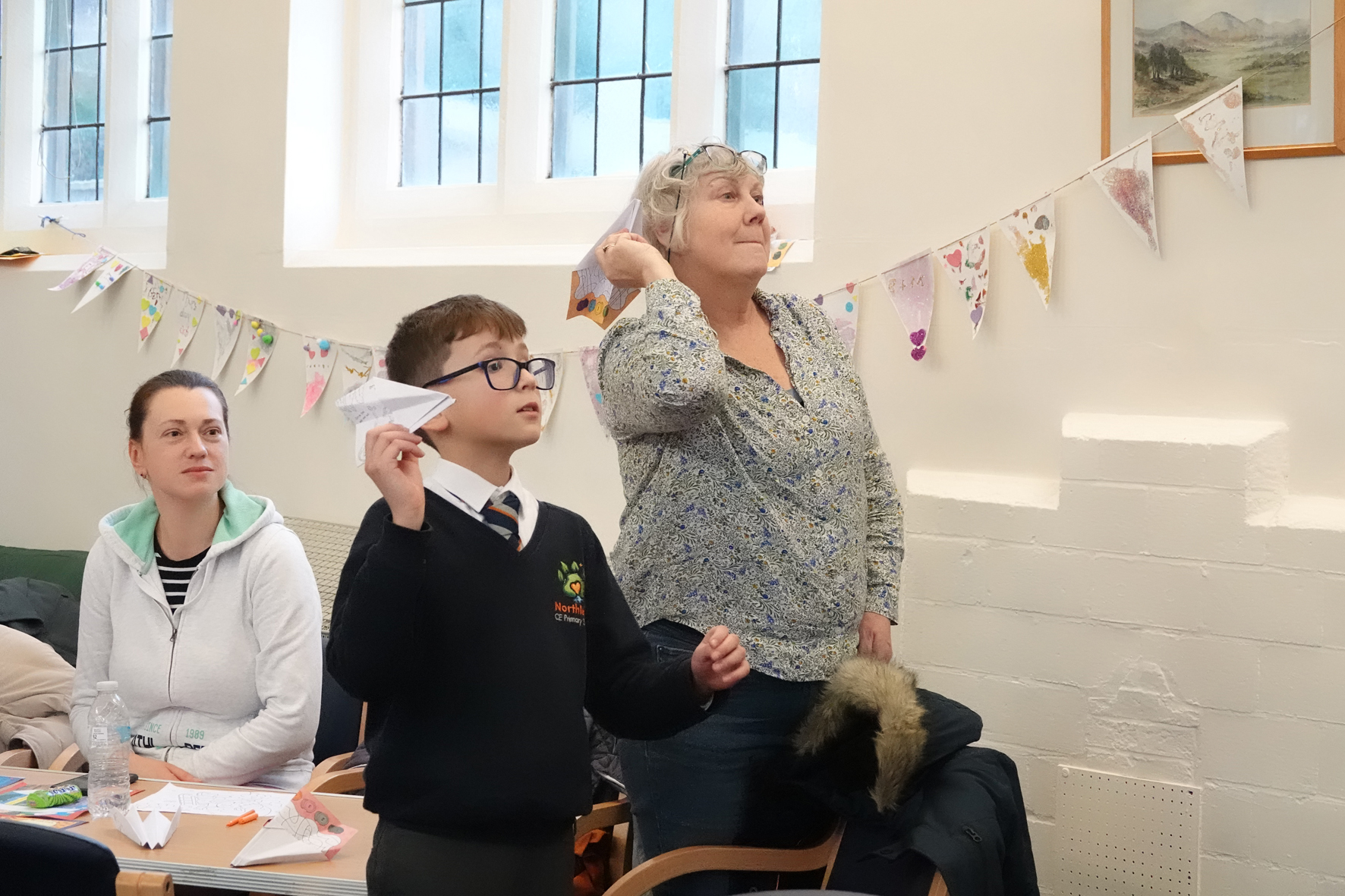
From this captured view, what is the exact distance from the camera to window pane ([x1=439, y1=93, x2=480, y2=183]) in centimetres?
393

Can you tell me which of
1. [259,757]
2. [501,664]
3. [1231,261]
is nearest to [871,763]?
[501,664]

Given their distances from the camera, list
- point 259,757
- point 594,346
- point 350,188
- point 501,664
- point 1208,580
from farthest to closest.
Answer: point 350,188 → point 594,346 → point 1208,580 → point 259,757 → point 501,664

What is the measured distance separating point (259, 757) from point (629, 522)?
86 cm

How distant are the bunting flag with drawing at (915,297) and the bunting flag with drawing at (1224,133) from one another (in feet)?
2.00

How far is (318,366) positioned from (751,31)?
1621 mm

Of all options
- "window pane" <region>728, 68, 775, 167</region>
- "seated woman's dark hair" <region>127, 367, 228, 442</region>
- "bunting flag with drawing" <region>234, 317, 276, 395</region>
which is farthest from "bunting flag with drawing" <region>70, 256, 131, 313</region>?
"window pane" <region>728, 68, 775, 167</region>

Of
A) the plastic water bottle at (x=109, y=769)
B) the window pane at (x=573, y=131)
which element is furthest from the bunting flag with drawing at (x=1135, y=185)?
the plastic water bottle at (x=109, y=769)

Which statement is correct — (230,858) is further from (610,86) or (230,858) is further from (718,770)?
(610,86)

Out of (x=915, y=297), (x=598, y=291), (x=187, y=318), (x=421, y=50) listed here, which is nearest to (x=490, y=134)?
(x=421, y=50)

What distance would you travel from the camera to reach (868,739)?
1812 millimetres

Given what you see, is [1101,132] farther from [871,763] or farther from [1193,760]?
[871,763]

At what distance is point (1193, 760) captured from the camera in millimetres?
2400

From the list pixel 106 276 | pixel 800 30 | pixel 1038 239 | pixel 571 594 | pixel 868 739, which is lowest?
pixel 868 739

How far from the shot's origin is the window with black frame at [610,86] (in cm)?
359
